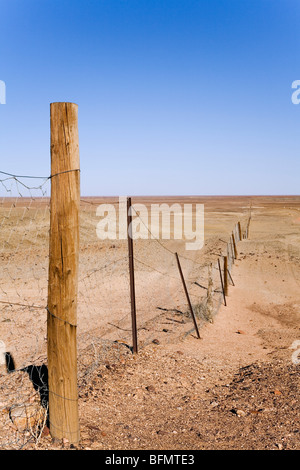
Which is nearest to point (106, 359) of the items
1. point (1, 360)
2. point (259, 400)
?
point (1, 360)

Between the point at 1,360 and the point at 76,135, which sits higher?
the point at 76,135

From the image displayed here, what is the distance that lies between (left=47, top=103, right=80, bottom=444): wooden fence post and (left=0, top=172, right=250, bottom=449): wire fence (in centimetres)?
28

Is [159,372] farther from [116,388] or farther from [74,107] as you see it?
[74,107]

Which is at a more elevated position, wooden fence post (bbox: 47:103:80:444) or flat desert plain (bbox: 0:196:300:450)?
wooden fence post (bbox: 47:103:80:444)

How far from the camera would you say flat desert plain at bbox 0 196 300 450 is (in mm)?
4016

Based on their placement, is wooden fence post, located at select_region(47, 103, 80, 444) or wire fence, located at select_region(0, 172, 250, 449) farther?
wire fence, located at select_region(0, 172, 250, 449)

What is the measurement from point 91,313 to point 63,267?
624 centimetres

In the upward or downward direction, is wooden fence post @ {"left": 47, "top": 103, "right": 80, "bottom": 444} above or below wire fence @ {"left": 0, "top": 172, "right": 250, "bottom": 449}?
above

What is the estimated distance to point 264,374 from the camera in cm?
582

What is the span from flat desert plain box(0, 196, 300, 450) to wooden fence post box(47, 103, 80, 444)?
0.41 m

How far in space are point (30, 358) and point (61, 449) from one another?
3071 mm

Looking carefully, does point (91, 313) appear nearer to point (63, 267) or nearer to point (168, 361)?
point (168, 361)

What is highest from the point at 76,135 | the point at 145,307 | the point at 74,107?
the point at 74,107

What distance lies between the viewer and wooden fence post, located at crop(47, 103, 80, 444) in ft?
11.0
